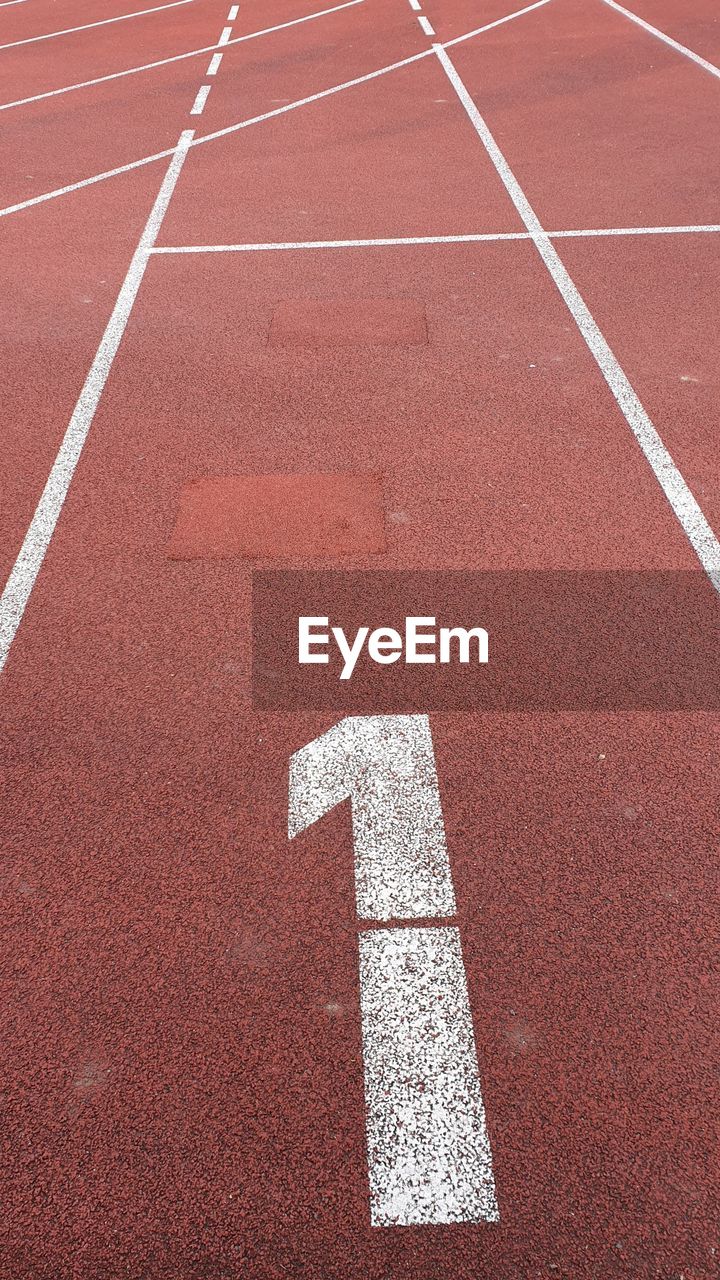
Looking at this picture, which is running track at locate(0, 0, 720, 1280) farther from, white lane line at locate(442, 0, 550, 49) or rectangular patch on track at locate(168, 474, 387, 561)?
white lane line at locate(442, 0, 550, 49)

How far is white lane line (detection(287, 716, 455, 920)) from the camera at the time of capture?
3.58m

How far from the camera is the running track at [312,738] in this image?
2.82 m

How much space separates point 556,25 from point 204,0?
308 inches

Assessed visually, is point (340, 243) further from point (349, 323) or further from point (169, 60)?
point (169, 60)

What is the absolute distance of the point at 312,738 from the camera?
421cm

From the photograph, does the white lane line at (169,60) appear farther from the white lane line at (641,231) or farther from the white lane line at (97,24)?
the white lane line at (641,231)

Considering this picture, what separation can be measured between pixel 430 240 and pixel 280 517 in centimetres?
458

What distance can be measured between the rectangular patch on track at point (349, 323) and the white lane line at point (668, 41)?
9126 mm

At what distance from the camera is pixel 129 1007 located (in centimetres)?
324

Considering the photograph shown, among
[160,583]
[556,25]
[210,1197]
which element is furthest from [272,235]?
[556,25]

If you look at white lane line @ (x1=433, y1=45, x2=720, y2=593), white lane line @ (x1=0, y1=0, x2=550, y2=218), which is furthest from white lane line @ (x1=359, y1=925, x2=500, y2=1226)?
white lane line @ (x1=0, y1=0, x2=550, y2=218)

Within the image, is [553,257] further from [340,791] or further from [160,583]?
[340,791]

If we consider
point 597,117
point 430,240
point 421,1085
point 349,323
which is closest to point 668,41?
point 597,117

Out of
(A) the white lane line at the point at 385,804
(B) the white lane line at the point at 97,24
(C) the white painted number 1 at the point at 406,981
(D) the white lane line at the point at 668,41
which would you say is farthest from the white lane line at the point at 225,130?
(C) the white painted number 1 at the point at 406,981
